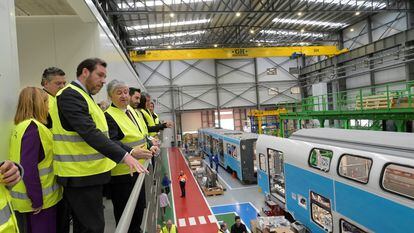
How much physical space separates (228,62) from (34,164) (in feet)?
105

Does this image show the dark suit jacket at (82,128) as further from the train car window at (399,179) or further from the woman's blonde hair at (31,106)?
the train car window at (399,179)

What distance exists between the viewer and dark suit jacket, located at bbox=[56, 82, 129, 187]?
7.53ft

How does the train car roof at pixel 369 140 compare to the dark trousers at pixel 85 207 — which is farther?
the train car roof at pixel 369 140

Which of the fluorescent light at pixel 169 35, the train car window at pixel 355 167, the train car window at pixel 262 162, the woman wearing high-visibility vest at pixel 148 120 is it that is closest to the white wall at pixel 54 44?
the woman wearing high-visibility vest at pixel 148 120

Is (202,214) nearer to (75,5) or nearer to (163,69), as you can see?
(75,5)

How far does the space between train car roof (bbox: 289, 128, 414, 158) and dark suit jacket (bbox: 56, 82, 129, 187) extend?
5.23 m

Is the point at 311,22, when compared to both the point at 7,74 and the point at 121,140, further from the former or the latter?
the point at 7,74

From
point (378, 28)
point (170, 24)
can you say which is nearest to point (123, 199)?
point (170, 24)

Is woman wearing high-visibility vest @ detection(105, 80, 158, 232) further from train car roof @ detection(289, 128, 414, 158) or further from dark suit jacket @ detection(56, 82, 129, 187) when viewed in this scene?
train car roof @ detection(289, 128, 414, 158)

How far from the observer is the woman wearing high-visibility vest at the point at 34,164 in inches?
87.9

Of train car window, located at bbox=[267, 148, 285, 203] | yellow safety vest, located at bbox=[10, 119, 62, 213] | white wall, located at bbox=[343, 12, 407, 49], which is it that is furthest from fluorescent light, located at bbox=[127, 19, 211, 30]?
yellow safety vest, located at bbox=[10, 119, 62, 213]

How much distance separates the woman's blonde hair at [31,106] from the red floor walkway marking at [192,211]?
9.79 metres

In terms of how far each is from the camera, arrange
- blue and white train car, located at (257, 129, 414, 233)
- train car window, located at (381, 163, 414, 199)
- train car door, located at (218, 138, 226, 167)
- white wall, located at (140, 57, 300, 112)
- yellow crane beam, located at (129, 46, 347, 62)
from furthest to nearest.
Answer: white wall, located at (140, 57, 300, 112) → train car door, located at (218, 138, 226, 167) → yellow crane beam, located at (129, 46, 347, 62) → blue and white train car, located at (257, 129, 414, 233) → train car window, located at (381, 163, 414, 199)

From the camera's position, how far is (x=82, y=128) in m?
2.30
